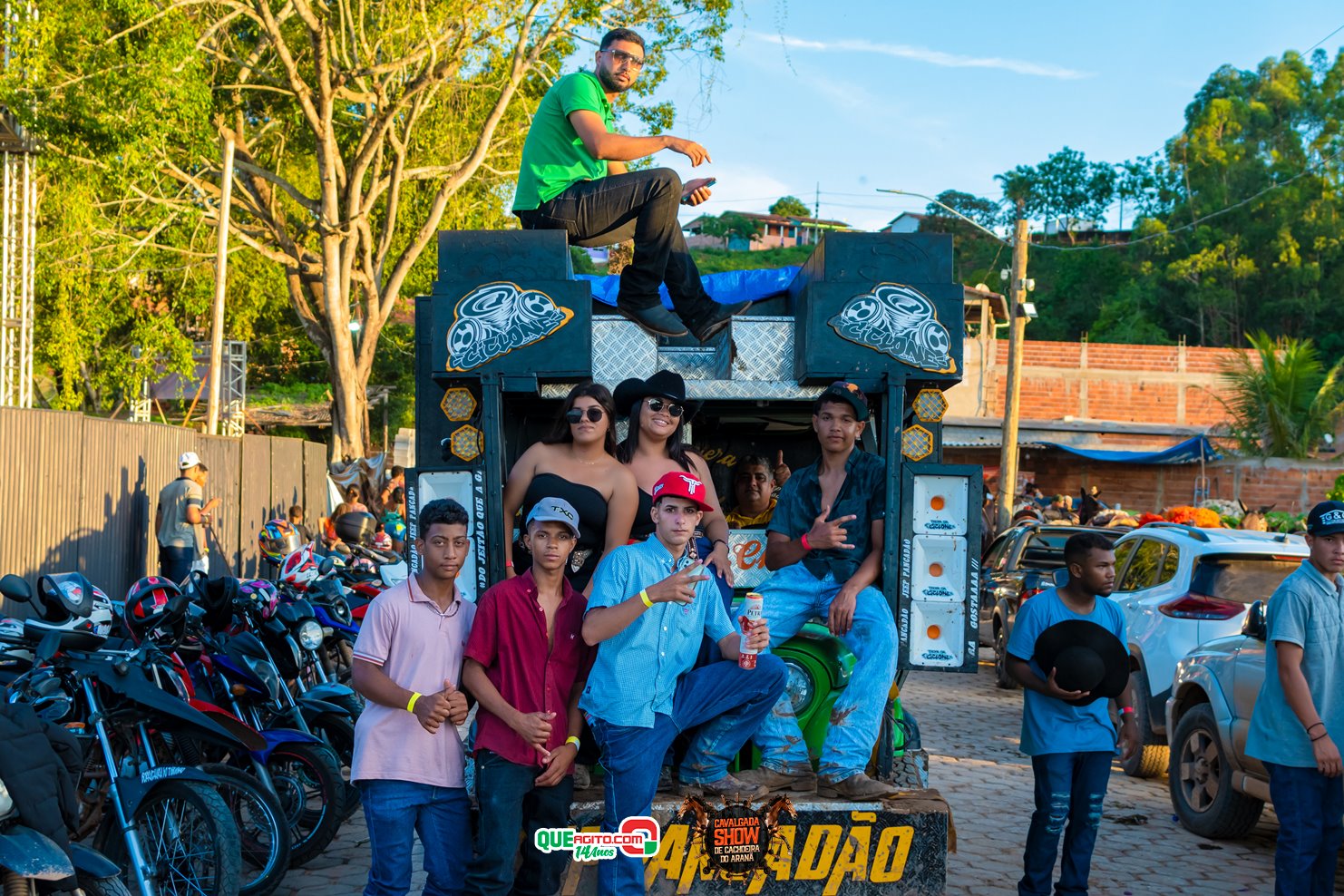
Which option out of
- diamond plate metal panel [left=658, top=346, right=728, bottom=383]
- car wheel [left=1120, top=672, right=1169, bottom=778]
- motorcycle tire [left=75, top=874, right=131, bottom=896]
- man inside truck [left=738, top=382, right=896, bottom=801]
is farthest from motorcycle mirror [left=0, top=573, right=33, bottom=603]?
car wheel [left=1120, top=672, right=1169, bottom=778]

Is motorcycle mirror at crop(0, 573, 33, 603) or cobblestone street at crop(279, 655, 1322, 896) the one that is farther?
cobblestone street at crop(279, 655, 1322, 896)

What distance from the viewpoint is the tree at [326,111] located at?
18453mm

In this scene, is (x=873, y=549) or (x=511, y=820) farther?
(x=873, y=549)

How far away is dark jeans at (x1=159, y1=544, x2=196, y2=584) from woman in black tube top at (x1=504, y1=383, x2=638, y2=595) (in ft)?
32.6

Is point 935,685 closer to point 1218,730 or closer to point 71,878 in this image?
point 1218,730

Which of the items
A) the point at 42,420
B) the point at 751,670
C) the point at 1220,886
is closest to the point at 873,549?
the point at 751,670

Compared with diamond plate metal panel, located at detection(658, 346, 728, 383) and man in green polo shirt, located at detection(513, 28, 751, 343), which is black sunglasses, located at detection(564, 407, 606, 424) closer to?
diamond plate metal panel, located at detection(658, 346, 728, 383)

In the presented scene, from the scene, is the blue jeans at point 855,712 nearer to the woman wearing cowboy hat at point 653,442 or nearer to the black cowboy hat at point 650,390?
the woman wearing cowboy hat at point 653,442

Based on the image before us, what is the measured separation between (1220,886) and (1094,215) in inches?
2661

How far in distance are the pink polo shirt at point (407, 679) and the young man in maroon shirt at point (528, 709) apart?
10 centimetres

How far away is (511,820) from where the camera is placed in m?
4.36

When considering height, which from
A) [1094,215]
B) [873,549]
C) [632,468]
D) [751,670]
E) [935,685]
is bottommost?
[935,685]

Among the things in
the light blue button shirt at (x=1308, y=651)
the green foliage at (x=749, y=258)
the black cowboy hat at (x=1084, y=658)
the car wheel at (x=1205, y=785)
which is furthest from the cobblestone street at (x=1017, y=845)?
the green foliage at (x=749, y=258)

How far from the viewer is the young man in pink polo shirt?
14.3 feet
